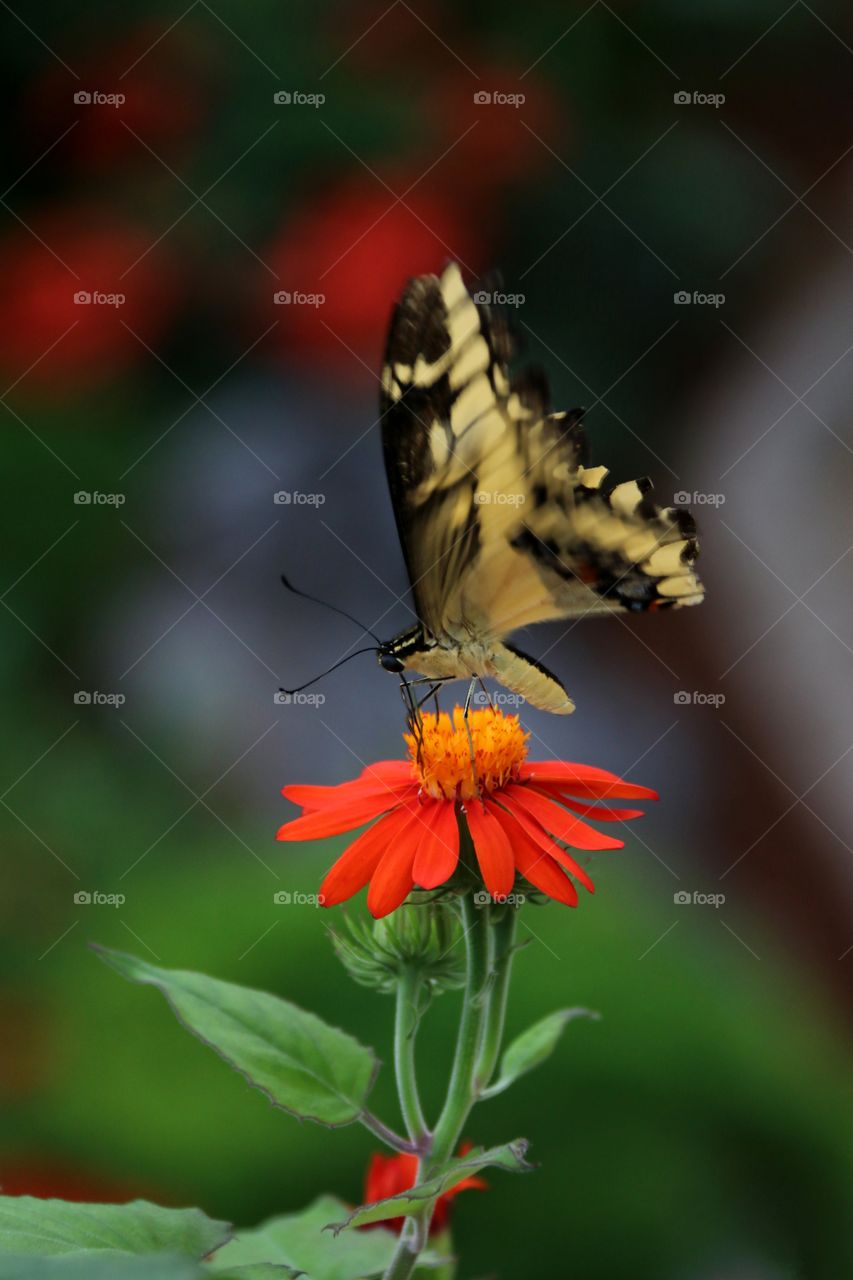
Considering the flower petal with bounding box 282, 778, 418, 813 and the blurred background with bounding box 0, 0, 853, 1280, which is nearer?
the flower petal with bounding box 282, 778, 418, 813

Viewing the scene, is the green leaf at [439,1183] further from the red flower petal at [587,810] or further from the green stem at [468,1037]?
the red flower petal at [587,810]

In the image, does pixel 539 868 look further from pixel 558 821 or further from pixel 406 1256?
pixel 406 1256

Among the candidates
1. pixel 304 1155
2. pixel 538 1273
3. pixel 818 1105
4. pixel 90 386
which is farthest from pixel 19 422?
pixel 818 1105

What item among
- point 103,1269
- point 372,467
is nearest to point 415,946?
point 103,1269

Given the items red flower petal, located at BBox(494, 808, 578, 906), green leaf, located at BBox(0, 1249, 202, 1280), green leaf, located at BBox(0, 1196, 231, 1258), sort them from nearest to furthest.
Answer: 1. green leaf, located at BBox(0, 1249, 202, 1280)
2. green leaf, located at BBox(0, 1196, 231, 1258)
3. red flower petal, located at BBox(494, 808, 578, 906)

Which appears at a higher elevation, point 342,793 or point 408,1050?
point 342,793

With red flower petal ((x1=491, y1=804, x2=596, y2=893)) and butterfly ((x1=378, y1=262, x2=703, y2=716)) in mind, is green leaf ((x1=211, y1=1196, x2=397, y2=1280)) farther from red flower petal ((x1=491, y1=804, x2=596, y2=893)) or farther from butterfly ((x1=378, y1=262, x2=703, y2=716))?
butterfly ((x1=378, y1=262, x2=703, y2=716))

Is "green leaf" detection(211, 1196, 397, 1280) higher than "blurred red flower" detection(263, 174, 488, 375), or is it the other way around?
"blurred red flower" detection(263, 174, 488, 375)

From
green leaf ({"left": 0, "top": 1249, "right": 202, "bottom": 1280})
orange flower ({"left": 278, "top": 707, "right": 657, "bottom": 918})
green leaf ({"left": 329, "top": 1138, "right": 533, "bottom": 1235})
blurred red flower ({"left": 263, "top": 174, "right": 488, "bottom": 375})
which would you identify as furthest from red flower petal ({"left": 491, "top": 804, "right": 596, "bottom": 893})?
blurred red flower ({"left": 263, "top": 174, "right": 488, "bottom": 375})

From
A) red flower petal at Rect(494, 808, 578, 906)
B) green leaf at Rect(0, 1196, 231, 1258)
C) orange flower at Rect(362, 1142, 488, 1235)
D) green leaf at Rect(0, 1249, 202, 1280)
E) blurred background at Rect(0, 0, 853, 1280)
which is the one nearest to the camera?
green leaf at Rect(0, 1249, 202, 1280)
